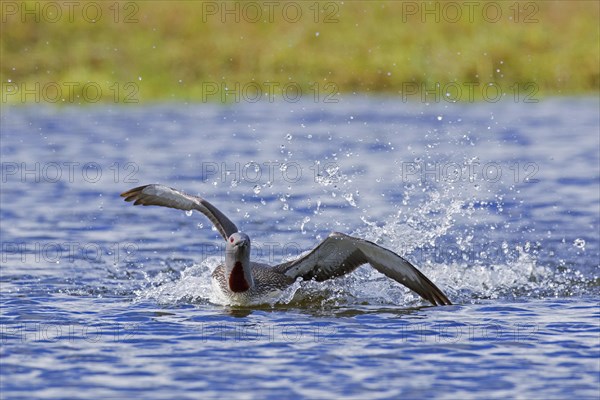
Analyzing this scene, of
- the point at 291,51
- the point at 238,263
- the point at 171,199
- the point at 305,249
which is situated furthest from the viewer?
the point at 291,51

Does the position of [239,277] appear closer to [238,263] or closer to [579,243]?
[238,263]

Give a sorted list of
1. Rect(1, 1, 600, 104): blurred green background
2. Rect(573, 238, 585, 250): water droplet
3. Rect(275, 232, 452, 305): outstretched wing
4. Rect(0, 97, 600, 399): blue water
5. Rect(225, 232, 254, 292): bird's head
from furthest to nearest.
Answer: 1. Rect(1, 1, 600, 104): blurred green background
2. Rect(573, 238, 585, 250): water droplet
3. Rect(225, 232, 254, 292): bird's head
4. Rect(275, 232, 452, 305): outstretched wing
5. Rect(0, 97, 600, 399): blue water

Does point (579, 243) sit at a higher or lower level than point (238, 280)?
higher

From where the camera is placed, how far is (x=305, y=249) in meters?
13.9

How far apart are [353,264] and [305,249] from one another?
2.94 metres

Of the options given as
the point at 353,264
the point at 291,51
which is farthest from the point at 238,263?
the point at 291,51

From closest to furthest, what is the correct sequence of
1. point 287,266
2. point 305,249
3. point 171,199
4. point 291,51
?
point 287,266 → point 171,199 → point 305,249 → point 291,51

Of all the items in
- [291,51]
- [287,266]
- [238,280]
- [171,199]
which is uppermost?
[291,51]

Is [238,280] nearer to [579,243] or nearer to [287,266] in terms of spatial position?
[287,266]

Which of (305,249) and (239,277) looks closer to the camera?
(239,277)

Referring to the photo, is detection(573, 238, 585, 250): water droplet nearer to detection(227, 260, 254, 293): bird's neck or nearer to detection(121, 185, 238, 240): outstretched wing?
detection(121, 185, 238, 240): outstretched wing

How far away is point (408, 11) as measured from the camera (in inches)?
1339

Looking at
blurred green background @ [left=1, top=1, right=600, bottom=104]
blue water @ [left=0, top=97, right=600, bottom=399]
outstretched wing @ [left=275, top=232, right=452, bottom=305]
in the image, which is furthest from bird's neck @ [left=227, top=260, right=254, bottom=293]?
blurred green background @ [left=1, top=1, right=600, bottom=104]

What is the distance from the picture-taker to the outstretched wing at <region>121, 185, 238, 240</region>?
11.5 meters
